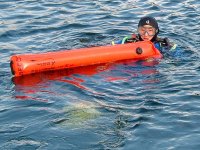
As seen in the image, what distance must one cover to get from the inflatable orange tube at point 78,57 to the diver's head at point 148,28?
41 cm

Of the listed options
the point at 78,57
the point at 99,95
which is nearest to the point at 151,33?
the point at 78,57

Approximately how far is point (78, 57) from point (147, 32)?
1708 millimetres

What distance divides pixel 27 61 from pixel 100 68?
1.24m

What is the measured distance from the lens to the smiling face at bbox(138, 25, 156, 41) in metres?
8.66

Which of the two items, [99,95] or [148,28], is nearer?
[99,95]

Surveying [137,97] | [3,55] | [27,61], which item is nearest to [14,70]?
[27,61]

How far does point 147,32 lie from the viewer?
28.5 ft

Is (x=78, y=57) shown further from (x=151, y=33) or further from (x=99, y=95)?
(x=151, y=33)

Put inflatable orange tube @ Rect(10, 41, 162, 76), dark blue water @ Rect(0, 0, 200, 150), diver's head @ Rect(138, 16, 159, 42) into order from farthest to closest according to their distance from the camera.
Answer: diver's head @ Rect(138, 16, 159, 42) → inflatable orange tube @ Rect(10, 41, 162, 76) → dark blue water @ Rect(0, 0, 200, 150)

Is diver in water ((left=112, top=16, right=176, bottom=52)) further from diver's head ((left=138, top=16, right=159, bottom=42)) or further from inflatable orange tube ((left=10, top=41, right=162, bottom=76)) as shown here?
inflatable orange tube ((left=10, top=41, right=162, bottom=76))

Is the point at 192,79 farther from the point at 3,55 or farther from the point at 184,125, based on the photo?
the point at 3,55

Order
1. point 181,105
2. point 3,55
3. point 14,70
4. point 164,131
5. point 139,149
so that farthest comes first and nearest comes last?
point 3,55
point 14,70
point 181,105
point 164,131
point 139,149

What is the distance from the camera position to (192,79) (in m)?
7.28

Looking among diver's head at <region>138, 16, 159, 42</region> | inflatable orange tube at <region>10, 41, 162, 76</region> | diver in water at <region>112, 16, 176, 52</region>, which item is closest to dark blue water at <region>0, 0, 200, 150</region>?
inflatable orange tube at <region>10, 41, 162, 76</region>
